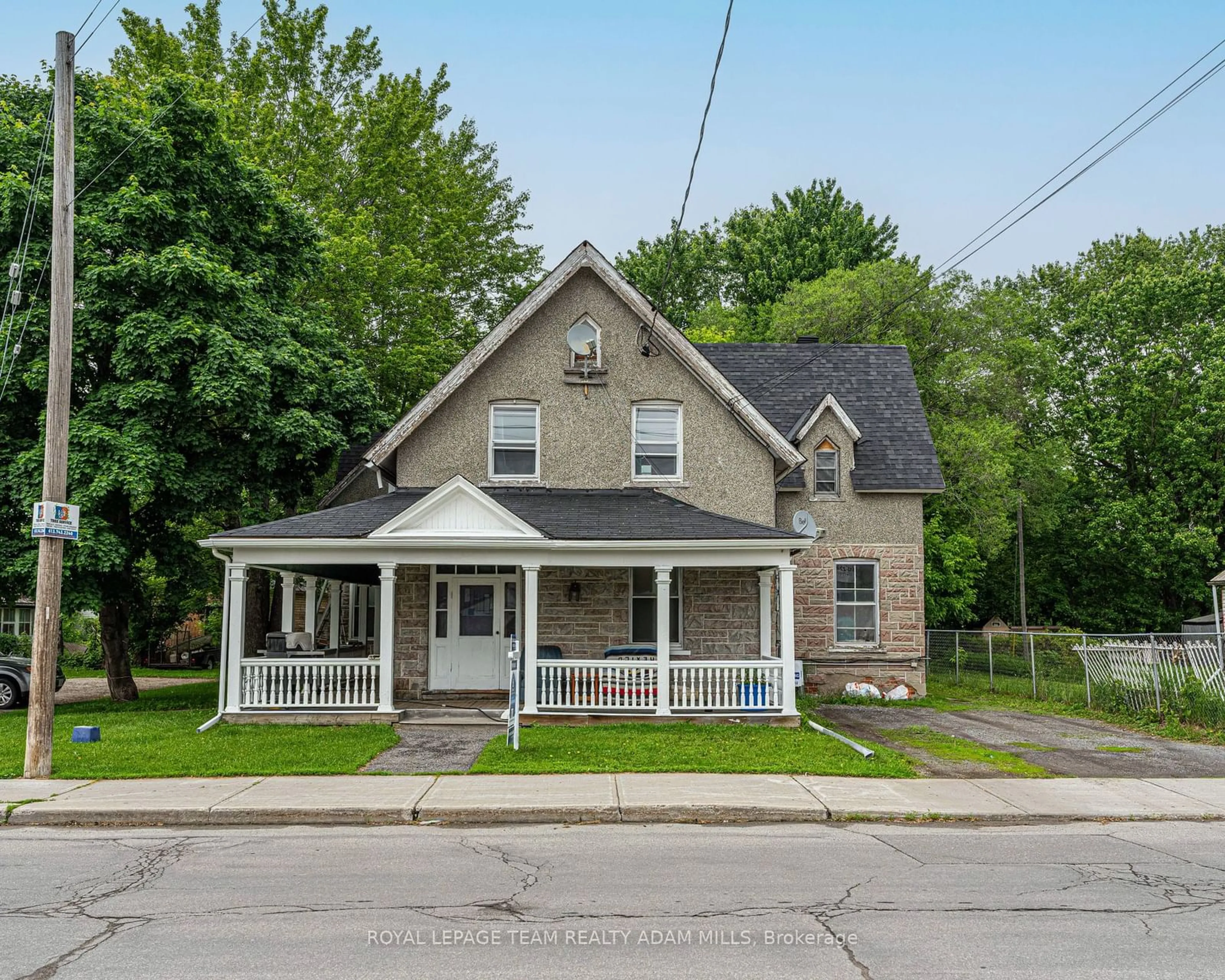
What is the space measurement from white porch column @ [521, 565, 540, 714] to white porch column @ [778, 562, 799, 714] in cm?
389

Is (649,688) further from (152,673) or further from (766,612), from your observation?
(152,673)

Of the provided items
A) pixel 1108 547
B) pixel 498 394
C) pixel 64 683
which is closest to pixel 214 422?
pixel 498 394

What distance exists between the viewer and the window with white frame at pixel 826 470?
21.8m

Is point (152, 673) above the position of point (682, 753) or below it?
below

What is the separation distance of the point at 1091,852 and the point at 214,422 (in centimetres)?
1757

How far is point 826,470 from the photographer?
21.9m

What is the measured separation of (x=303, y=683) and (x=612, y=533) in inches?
222

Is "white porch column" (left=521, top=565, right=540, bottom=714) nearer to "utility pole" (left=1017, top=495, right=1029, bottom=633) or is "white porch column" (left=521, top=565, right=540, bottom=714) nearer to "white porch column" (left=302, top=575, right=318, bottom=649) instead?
"white porch column" (left=302, top=575, right=318, bottom=649)

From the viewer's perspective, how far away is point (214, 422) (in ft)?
67.0

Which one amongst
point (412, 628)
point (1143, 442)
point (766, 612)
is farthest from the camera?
point (1143, 442)

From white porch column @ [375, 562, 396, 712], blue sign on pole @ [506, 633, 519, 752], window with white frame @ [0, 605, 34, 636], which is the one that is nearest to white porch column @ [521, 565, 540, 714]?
blue sign on pole @ [506, 633, 519, 752]

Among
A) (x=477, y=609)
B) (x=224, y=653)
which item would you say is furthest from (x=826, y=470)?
(x=224, y=653)

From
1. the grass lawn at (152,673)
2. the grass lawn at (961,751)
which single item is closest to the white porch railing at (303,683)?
the grass lawn at (961,751)

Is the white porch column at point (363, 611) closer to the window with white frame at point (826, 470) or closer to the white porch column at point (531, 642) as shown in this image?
the white porch column at point (531, 642)
